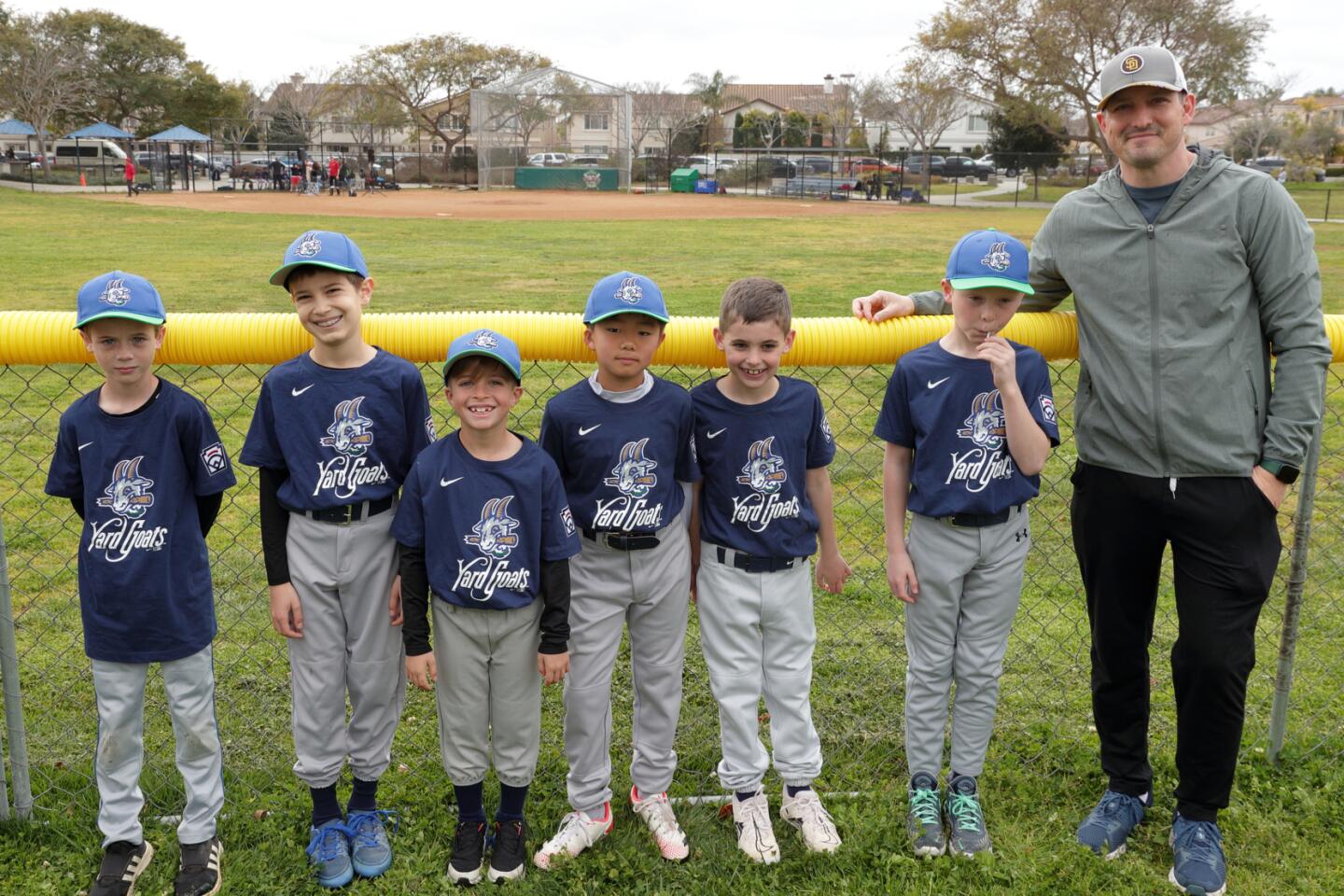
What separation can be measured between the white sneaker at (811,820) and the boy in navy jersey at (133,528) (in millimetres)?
1543

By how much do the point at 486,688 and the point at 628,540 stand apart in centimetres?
53

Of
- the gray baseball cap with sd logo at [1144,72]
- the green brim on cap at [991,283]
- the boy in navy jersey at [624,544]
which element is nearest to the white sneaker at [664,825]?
the boy in navy jersey at [624,544]

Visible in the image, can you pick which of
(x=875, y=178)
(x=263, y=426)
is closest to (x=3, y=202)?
(x=875, y=178)

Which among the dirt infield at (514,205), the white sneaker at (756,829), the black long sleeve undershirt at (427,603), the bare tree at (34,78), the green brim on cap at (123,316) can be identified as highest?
the bare tree at (34,78)

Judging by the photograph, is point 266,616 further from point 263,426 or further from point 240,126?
point 240,126

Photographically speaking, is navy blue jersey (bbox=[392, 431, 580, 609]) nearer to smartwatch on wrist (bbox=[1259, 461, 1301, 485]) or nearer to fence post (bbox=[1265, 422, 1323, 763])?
smartwatch on wrist (bbox=[1259, 461, 1301, 485])

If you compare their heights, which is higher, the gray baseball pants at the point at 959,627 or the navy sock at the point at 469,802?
the gray baseball pants at the point at 959,627

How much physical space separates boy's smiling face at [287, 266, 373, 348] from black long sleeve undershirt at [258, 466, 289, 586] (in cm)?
38

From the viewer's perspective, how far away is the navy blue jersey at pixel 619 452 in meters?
2.80

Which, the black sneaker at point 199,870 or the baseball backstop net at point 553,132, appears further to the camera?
the baseball backstop net at point 553,132

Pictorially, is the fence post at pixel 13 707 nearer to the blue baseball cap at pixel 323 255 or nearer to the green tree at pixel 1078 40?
the blue baseball cap at pixel 323 255

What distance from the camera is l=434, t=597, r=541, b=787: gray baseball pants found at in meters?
2.77

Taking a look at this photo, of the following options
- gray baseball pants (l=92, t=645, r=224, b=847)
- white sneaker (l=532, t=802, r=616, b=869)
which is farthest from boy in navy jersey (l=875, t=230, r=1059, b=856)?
gray baseball pants (l=92, t=645, r=224, b=847)

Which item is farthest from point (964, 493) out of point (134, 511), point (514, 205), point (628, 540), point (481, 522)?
point (514, 205)
